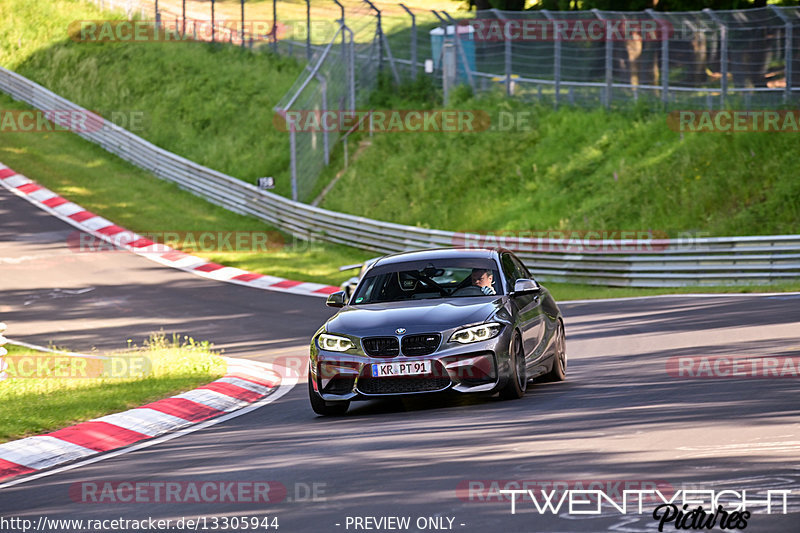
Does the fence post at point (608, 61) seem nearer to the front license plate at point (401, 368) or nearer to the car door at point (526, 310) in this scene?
the car door at point (526, 310)

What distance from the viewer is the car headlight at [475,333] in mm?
10875

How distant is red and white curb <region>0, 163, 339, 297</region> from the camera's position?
27.8 metres

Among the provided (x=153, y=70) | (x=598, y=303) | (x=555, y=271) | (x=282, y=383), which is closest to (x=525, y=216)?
(x=555, y=271)

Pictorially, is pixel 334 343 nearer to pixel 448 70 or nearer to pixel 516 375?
pixel 516 375

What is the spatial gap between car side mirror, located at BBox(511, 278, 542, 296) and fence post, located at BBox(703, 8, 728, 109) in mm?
17452

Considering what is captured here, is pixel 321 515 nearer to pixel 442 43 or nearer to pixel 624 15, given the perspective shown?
pixel 624 15

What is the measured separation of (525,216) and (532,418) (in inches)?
835

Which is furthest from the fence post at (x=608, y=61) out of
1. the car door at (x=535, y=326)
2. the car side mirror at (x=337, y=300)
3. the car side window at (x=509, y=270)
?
the car side mirror at (x=337, y=300)

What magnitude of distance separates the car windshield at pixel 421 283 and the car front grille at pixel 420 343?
43.7 inches

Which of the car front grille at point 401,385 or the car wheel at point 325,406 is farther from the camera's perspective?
the car wheel at point 325,406

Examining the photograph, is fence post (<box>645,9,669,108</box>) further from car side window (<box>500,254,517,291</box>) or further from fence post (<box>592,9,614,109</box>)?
car side window (<box>500,254,517,291</box>)

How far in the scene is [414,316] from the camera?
1111 centimetres
